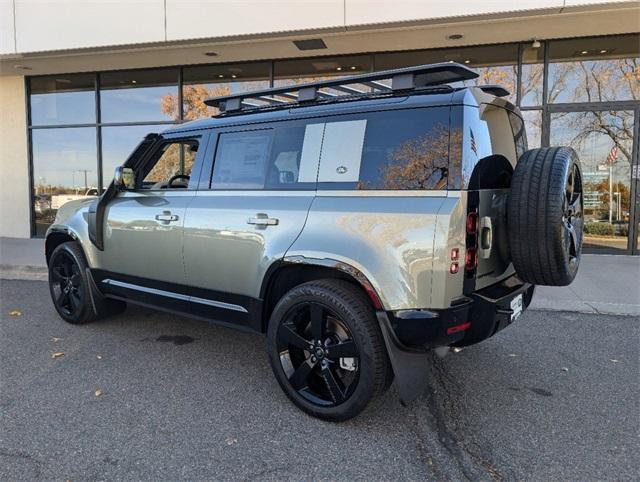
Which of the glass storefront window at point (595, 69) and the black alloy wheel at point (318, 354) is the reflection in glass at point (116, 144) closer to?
the glass storefront window at point (595, 69)

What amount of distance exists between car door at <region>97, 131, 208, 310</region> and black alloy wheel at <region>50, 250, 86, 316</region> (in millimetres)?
368

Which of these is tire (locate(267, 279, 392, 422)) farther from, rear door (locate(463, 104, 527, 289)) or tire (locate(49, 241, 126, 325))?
tire (locate(49, 241, 126, 325))

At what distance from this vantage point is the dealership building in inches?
300

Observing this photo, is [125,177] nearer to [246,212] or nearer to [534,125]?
[246,212]

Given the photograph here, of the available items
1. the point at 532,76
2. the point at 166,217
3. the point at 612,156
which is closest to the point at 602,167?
the point at 612,156

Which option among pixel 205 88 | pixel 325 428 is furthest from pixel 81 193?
pixel 325 428

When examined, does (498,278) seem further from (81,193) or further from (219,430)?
(81,193)

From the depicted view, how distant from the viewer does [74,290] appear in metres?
4.95

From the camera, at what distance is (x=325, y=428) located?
299 centimetres

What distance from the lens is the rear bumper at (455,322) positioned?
2.71 meters

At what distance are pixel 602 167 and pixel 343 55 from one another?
205 inches

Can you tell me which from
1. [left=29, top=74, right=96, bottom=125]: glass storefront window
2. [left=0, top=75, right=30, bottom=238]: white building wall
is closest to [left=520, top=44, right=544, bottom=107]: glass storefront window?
[left=29, top=74, right=96, bottom=125]: glass storefront window

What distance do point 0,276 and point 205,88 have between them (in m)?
5.44

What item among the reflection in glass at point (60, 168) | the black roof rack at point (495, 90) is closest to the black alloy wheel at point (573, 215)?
the black roof rack at point (495, 90)
